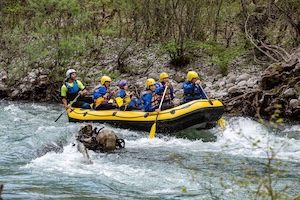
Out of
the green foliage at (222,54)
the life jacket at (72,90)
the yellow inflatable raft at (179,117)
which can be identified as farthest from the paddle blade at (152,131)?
the green foliage at (222,54)

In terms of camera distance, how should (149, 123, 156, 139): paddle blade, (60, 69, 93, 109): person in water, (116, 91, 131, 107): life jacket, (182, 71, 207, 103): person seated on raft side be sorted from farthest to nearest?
(60, 69, 93, 109): person in water < (116, 91, 131, 107): life jacket < (182, 71, 207, 103): person seated on raft side < (149, 123, 156, 139): paddle blade

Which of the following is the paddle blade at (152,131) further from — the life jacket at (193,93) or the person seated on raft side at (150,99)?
the life jacket at (193,93)

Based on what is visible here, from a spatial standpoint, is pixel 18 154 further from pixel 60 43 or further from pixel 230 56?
pixel 230 56

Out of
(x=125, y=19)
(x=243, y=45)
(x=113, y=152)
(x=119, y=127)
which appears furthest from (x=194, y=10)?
(x=113, y=152)

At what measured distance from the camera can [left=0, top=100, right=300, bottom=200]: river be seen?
5.62 metres

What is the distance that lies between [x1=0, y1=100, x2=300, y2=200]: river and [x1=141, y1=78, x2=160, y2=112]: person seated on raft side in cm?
56

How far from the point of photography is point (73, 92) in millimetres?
11609

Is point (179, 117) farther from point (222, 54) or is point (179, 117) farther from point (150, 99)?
point (222, 54)

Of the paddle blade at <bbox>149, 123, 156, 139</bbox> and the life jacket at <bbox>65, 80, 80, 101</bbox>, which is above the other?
the life jacket at <bbox>65, 80, 80, 101</bbox>

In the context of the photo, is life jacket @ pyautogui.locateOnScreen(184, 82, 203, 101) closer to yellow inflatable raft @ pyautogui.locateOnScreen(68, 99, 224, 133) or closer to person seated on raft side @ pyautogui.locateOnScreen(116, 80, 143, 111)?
yellow inflatable raft @ pyautogui.locateOnScreen(68, 99, 224, 133)

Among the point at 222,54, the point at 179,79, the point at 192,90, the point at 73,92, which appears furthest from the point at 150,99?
the point at 222,54

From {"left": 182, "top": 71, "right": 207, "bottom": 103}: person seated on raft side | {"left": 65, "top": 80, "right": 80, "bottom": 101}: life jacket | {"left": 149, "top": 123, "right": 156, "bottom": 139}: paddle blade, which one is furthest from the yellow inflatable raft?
{"left": 65, "top": 80, "right": 80, "bottom": 101}: life jacket

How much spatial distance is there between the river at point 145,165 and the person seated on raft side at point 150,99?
56 cm

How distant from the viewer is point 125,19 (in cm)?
1755
